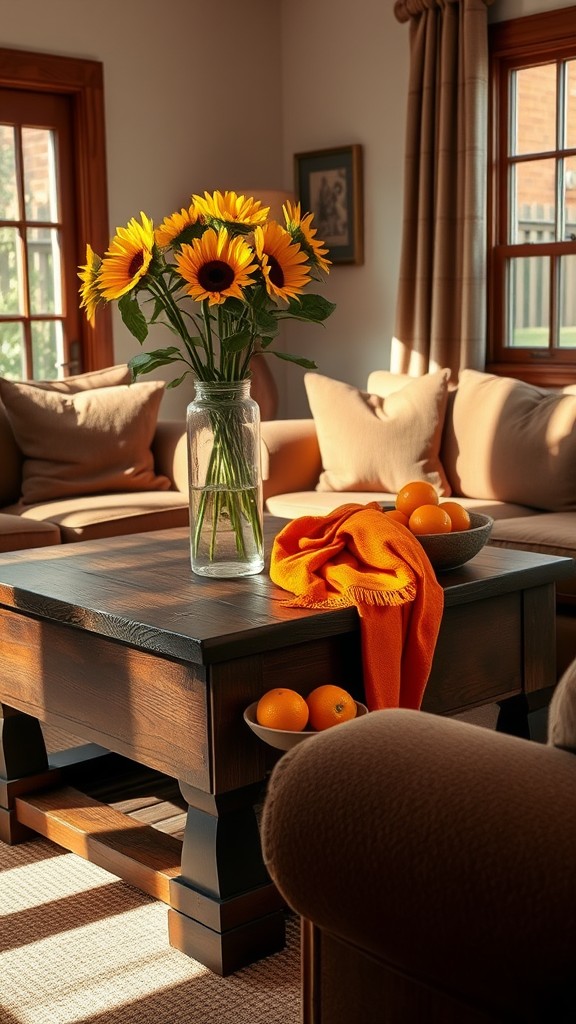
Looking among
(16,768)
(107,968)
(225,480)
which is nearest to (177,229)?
(225,480)

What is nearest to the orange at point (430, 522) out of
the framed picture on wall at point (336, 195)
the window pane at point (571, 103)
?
the window pane at point (571, 103)

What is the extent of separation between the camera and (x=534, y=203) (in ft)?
15.9

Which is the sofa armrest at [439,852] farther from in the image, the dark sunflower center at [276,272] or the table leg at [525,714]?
the table leg at [525,714]

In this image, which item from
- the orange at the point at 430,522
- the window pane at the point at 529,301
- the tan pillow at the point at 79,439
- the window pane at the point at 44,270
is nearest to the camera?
the orange at the point at 430,522

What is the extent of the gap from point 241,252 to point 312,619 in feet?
2.29

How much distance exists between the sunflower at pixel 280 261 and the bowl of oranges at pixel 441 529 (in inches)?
19.2

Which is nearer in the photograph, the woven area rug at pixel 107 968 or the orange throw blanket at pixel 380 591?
the woven area rug at pixel 107 968

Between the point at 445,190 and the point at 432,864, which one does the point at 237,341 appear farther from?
the point at 445,190

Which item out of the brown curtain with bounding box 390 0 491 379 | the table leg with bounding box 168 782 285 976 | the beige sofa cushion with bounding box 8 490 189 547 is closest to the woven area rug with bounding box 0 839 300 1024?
the table leg with bounding box 168 782 285 976

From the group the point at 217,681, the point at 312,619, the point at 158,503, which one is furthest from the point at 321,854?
the point at 158,503

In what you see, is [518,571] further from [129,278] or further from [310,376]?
[310,376]

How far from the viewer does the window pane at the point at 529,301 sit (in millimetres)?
4859

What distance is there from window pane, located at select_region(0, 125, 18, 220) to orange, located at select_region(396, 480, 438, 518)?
10.7 feet

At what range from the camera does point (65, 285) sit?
525 cm
